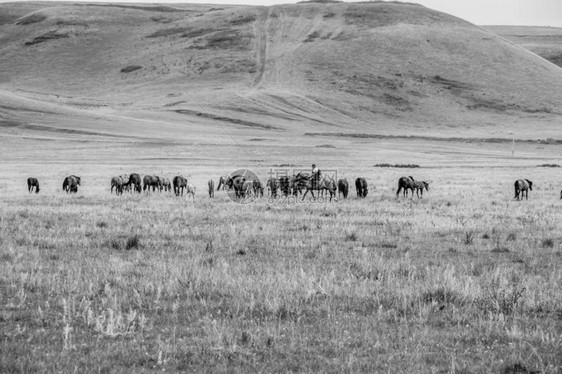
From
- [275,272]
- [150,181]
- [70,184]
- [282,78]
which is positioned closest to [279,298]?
[275,272]

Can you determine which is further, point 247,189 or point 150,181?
point 150,181

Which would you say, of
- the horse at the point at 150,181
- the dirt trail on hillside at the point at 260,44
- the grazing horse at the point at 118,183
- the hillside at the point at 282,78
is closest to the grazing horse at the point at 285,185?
the horse at the point at 150,181

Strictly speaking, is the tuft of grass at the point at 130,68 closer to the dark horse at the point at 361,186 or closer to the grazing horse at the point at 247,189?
the grazing horse at the point at 247,189

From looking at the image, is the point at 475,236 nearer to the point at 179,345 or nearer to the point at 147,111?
the point at 179,345

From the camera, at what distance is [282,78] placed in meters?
148

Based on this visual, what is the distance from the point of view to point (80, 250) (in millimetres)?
14453

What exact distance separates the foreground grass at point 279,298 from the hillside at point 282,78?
7557 centimetres

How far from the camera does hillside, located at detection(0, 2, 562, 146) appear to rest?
377 ft

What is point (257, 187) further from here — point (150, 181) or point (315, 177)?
point (150, 181)

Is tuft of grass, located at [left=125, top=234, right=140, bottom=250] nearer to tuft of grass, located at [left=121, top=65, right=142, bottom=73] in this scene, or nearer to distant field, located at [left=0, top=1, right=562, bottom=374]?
distant field, located at [left=0, top=1, right=562, bottom=374]

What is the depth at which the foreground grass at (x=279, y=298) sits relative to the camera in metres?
7.21

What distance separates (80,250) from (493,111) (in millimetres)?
134392

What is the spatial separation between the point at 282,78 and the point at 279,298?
141m

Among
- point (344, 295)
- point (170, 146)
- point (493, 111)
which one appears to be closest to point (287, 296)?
point (344, 295)
